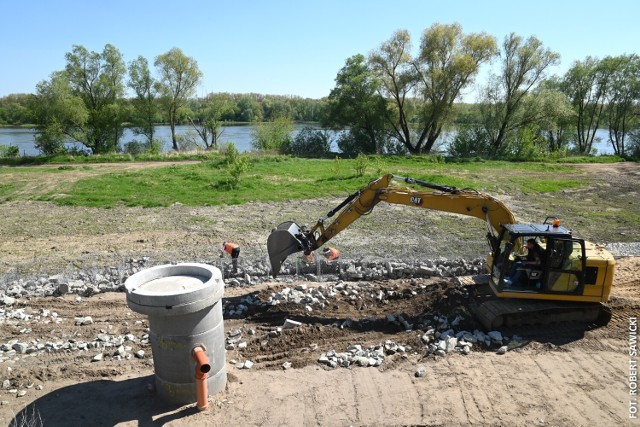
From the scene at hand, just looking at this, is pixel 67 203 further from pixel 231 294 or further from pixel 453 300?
pixel 453 300

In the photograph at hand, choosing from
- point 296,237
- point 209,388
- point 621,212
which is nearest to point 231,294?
point 296,237

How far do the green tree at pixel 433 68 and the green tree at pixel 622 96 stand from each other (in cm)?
1235

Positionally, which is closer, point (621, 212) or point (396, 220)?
point (396, 220)

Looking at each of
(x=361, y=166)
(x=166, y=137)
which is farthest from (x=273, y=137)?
(x=361, y=166)

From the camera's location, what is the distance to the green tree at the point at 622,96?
1518 inches

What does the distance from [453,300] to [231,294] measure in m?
4.66

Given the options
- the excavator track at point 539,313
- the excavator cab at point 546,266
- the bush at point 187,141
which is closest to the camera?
the excavator cab at point 546,266

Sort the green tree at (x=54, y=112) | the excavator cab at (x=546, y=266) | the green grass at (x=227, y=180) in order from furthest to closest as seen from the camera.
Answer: the green tree at (x=54, y=112), the green grass at (x=227, y=180), the excavator cab at (x=546, y=266)

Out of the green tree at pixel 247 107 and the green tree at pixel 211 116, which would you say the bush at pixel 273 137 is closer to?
the green tree at pixel 211 116

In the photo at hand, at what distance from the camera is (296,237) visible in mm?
9500

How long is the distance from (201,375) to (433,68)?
108 ft

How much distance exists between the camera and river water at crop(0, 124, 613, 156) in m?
40.2

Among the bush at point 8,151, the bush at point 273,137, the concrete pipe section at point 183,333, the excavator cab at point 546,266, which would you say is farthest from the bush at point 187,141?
the concrete pipe section at point 183,333

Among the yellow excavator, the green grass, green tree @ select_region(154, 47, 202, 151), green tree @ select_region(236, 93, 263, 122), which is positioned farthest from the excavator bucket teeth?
green tree @ select_region(236, 93, 263, 122)
